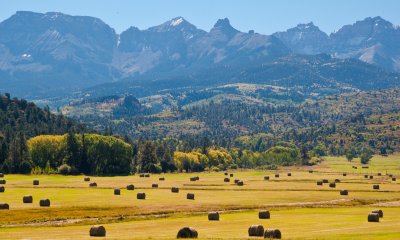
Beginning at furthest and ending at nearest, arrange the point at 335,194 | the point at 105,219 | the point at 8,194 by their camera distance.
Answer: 1. the point at 335,194
2. the point at 8,194
3. the point at 105,219

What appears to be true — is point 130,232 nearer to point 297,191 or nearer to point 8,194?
point 8,194

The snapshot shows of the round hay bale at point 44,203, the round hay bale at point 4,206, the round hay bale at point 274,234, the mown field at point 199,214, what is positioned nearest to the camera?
the round hay bale at point 274,234

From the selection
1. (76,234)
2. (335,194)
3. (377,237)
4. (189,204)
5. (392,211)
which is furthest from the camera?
(335,194)

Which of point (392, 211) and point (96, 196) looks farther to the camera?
point (96, 196)

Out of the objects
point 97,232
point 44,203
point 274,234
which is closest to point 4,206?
point 44,203

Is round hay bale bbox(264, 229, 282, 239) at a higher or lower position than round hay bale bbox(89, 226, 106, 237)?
lower

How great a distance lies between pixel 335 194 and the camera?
122 meters

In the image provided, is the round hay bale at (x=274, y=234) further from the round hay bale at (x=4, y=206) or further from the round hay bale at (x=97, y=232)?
the round hay bale at (x=4, y=206)

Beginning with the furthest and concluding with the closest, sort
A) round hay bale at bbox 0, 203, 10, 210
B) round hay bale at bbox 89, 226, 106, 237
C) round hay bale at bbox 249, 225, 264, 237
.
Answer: round hay bale at bbox 0, 203, 10, 210, round hay bale at bbox 89, 226, 106, 237, round hay bale at bbox 249, 225, 264, 237

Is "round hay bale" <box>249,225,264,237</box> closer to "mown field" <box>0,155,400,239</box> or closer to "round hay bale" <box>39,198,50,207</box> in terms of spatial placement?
"mown field" <box>0,155,400,239</box>

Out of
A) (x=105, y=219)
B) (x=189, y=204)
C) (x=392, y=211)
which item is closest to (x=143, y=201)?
(x=189, y=204)

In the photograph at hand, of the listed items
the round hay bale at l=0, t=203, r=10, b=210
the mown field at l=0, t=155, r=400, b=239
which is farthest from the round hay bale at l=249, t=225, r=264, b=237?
the round hay bale at l=0, t=203, r=10, b=210

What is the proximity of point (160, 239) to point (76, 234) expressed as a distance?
9.89 metres

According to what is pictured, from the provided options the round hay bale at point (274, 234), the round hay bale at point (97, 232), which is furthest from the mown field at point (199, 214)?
the round hay bale at point (274, 234)
